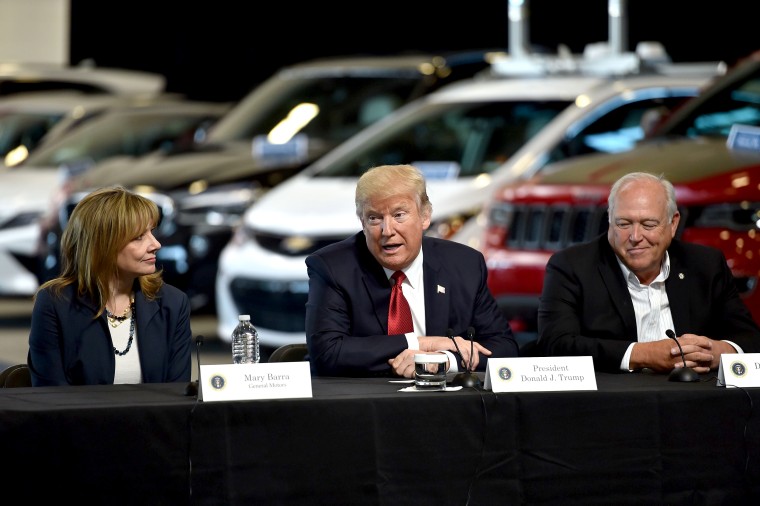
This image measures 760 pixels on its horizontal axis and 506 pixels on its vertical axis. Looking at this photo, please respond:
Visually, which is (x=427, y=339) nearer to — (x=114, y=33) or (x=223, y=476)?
(x=223, y=476)

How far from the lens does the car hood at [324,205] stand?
922cm

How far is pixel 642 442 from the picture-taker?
475 cm

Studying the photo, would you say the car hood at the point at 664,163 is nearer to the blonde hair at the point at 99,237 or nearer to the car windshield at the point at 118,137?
the blonde hair at the point at 99,237

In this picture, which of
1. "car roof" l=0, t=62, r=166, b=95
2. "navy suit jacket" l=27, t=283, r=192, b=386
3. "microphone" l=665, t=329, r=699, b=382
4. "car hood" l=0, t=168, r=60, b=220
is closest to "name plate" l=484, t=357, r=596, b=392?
"microphone" l=665, t=329, r=699, b=382

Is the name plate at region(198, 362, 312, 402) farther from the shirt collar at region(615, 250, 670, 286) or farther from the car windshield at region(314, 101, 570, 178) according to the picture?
the car windshield at region(314, 101, 570, 178)

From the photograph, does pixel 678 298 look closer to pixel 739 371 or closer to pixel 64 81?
pixel 739 371

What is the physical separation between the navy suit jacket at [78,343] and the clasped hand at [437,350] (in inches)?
30.9

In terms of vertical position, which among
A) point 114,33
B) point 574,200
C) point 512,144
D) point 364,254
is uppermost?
point 114,33

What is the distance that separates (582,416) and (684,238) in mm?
2947

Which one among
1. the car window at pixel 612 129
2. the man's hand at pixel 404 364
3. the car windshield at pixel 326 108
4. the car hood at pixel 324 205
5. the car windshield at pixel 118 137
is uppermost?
the car windshield at pixel 118 137

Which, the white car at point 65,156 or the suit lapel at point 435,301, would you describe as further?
the white car at point 65,156

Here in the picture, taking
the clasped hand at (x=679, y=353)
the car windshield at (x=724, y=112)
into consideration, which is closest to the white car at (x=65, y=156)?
the car windshield at (x=724, y=112)

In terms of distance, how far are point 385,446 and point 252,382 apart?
1.30ft

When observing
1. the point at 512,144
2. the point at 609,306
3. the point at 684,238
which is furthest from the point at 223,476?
the point at 512,144
